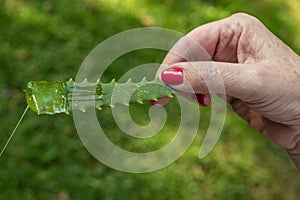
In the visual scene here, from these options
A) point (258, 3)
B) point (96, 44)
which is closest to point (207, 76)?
point (96, 44)

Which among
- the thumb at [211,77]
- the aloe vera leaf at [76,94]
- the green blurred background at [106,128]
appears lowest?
the green blurred background at [106,128]

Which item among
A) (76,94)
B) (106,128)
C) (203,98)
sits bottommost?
(106,128)

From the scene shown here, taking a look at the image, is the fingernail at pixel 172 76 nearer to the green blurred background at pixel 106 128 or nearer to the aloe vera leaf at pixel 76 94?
the aloe vera leaf at pixel 76 94

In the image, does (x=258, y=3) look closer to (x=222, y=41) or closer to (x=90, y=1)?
(x=90, y=1)

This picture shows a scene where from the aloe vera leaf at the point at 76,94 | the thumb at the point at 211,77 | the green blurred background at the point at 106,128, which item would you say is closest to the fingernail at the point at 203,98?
the thumb at the point at 211,77

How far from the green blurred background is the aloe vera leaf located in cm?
107

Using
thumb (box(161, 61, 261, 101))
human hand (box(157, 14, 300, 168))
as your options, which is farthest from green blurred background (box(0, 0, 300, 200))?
thumb (box(161, 61, 261, 101))

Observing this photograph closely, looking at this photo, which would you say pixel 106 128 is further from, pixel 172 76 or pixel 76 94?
pixel 76 94

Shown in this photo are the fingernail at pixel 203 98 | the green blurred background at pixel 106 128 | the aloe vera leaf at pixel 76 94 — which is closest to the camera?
the aloe vera leaf at pixel 76 94

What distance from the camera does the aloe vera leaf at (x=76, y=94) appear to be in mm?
1133

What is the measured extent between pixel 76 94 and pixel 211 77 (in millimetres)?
428

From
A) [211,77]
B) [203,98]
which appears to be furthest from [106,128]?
[211,77]

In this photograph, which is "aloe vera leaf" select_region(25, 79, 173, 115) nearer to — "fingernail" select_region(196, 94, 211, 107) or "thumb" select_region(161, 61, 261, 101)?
"thumb" select_region(161, 61, 261, 101)

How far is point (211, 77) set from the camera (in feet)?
4.61
